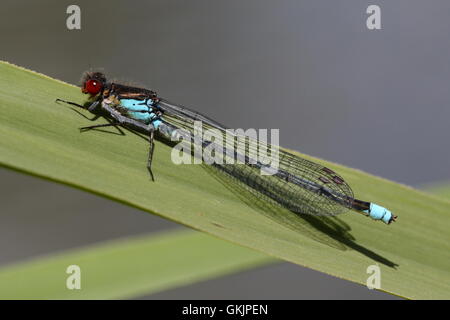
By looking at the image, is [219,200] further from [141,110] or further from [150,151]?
[141,110]

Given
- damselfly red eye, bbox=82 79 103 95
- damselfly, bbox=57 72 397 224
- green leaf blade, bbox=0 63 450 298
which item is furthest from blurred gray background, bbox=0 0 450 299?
green leaf blade, bbox=0 63 450 298

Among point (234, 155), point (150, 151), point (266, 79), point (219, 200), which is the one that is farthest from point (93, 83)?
point (266, 79)

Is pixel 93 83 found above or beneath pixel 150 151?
above

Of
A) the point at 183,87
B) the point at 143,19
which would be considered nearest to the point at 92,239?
the point at 183,87

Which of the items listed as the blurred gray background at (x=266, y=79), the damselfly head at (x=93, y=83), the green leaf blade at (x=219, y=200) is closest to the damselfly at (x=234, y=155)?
the damselfly head at (x=93, y=83)

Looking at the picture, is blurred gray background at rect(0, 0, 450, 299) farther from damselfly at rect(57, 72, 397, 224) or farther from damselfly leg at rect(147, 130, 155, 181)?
damselfly leg at rect(147, 130, 155, 181)

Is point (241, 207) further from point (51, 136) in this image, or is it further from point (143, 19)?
point (143, 19)
